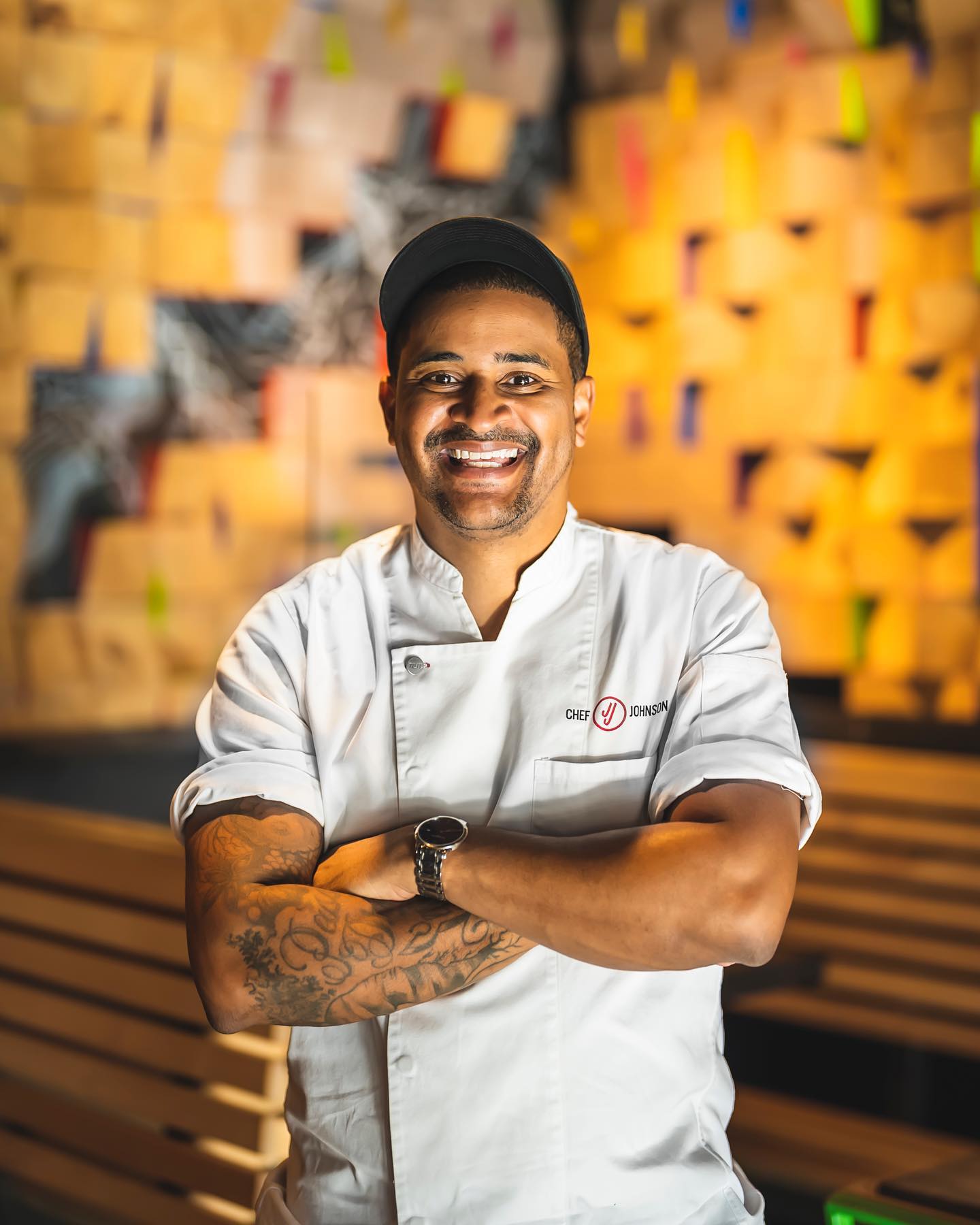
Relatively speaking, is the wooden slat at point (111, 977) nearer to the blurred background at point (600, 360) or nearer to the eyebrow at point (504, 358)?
the blurred background at point (600, 360)

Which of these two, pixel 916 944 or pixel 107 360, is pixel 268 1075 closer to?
pixel 916 944

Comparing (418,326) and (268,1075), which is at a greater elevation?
(418,326)

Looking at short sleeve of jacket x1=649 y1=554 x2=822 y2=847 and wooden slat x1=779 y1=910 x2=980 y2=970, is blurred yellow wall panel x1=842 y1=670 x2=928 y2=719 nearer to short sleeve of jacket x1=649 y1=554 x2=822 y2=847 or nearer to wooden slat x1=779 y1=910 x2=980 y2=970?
wooden slat x1=779 y1=910 x2=980 y2=970

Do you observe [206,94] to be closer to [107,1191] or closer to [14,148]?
[14,148]

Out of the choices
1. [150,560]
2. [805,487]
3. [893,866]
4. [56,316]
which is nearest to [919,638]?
[805,487]

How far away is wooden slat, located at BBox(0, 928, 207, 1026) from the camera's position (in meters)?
2.66

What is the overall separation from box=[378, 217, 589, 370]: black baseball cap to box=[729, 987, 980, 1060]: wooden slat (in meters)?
2.08

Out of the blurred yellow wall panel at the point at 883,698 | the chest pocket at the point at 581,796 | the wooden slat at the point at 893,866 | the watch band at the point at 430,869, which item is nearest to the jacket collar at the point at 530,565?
the chest pocket at the point at 581,796

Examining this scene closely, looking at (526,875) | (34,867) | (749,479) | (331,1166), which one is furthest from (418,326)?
(749,479)

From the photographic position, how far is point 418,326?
5.41 ft

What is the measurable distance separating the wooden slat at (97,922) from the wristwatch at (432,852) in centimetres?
131

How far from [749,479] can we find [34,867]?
8.16 feet

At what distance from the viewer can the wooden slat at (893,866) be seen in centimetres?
350

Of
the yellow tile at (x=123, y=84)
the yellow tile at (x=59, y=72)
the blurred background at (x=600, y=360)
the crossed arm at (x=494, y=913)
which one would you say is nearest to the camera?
the crossed arm at (x=494, y=913)
